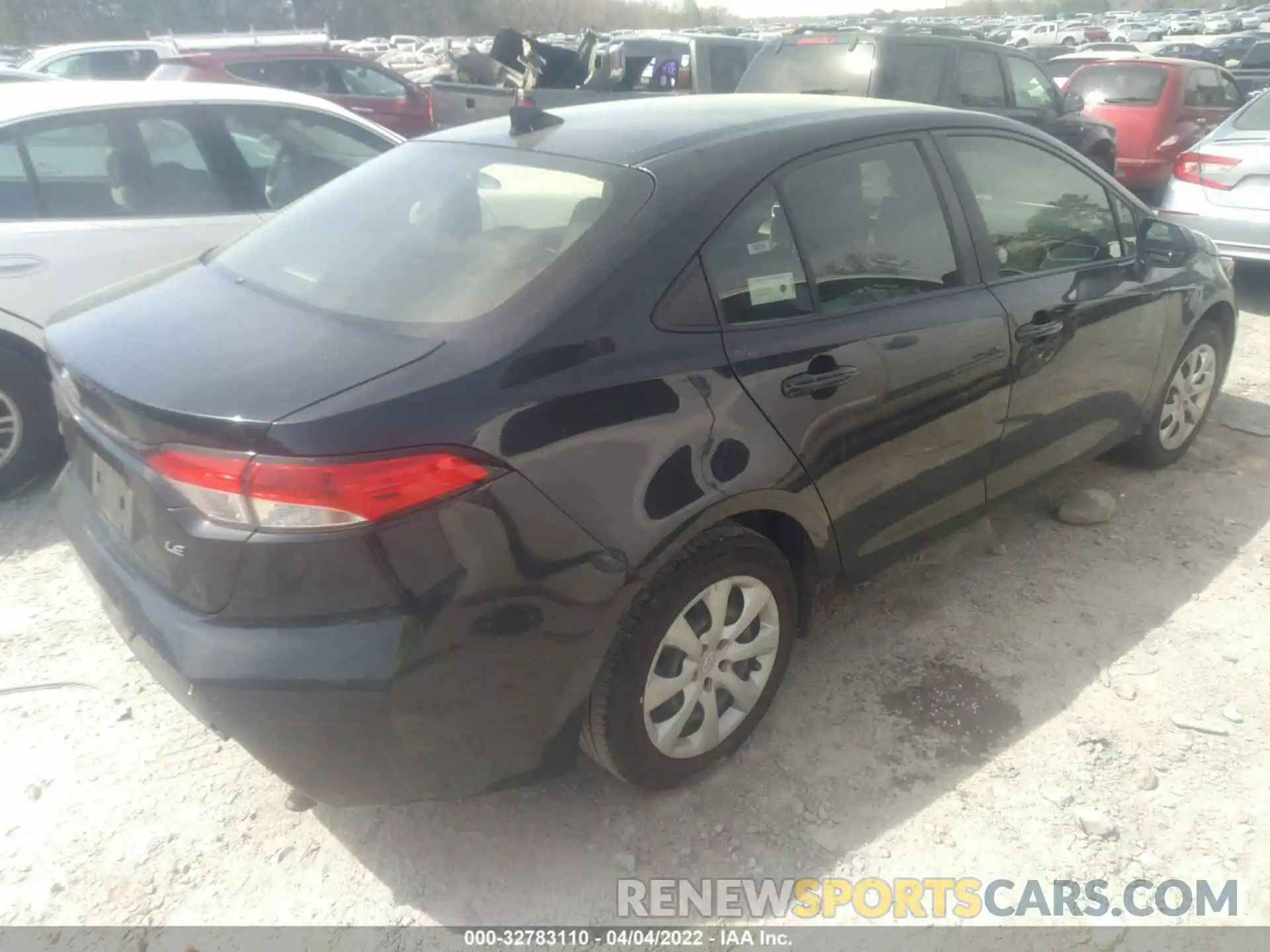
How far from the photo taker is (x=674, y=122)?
275 cm

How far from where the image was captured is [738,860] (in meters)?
2.34

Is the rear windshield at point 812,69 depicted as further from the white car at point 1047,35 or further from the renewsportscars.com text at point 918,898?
the white car at point 1047,35

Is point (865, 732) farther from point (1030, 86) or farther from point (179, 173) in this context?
point (1030, 86)

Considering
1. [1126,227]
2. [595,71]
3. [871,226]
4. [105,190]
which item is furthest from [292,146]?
[595,71]

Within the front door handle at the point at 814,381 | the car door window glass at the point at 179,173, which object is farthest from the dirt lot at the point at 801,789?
the car door window glass at the point at 179,173

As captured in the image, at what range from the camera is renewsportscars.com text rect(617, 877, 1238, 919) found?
7.28 ft

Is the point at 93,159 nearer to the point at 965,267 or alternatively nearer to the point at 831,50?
the point at 965,267

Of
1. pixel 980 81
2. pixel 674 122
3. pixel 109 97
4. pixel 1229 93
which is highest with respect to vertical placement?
pixel 674 122

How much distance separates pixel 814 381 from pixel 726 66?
32.1ft

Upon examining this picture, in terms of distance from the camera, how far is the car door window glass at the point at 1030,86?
8750 mm

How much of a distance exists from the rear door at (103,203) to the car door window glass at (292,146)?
17cm

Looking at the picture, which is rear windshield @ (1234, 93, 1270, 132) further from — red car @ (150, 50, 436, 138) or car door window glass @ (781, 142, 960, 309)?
red car @ (150, 50, 436, 138)

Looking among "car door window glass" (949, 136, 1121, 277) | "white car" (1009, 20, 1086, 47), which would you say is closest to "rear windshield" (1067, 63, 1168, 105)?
"car door window glass" (949, 136, 1121, 277)

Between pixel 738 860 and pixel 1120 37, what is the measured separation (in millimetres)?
49194
